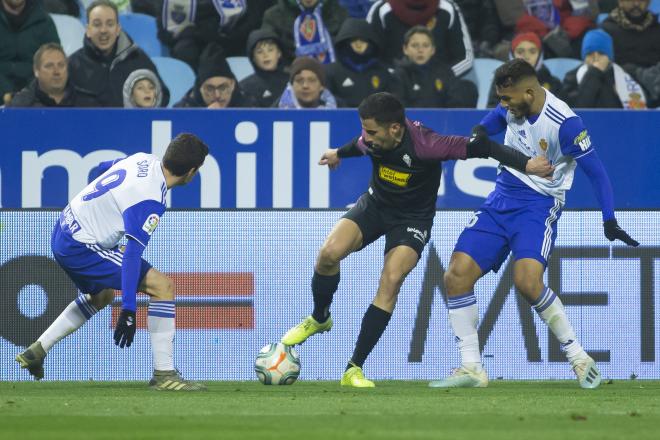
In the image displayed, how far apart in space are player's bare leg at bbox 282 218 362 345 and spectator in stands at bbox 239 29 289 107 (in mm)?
4060

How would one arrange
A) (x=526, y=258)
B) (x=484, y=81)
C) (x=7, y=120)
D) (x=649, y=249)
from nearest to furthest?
(x=526, y=258)
(x=649, y=249)
(x=7, y=120)
(x=484, y=81)

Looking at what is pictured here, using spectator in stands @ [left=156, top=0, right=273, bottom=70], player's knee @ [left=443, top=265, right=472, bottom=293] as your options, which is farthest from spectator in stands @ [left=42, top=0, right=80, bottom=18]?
player's knee @ [left=443, top=265, right=472, bottom=293]

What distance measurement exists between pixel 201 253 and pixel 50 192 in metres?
1.70

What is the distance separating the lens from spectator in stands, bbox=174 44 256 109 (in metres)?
13.0

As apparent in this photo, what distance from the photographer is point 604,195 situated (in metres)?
9.20

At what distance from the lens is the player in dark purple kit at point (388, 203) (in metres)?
9.38

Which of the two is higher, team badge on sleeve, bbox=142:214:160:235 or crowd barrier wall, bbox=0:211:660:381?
team badge on sleeve, bbox=142:214:160:235

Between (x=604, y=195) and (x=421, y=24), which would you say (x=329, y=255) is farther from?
(x=421, y=24)

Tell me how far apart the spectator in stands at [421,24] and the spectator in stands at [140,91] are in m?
2.67

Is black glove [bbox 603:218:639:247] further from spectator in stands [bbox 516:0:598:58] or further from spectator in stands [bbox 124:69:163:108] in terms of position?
spectator in stands [bbox 516:0:598:58]

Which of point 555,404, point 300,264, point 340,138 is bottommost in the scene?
point 555,404

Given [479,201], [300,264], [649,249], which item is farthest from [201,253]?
[649,249]

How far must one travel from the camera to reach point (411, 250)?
9578mm

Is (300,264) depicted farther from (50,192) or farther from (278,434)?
(278,434)
